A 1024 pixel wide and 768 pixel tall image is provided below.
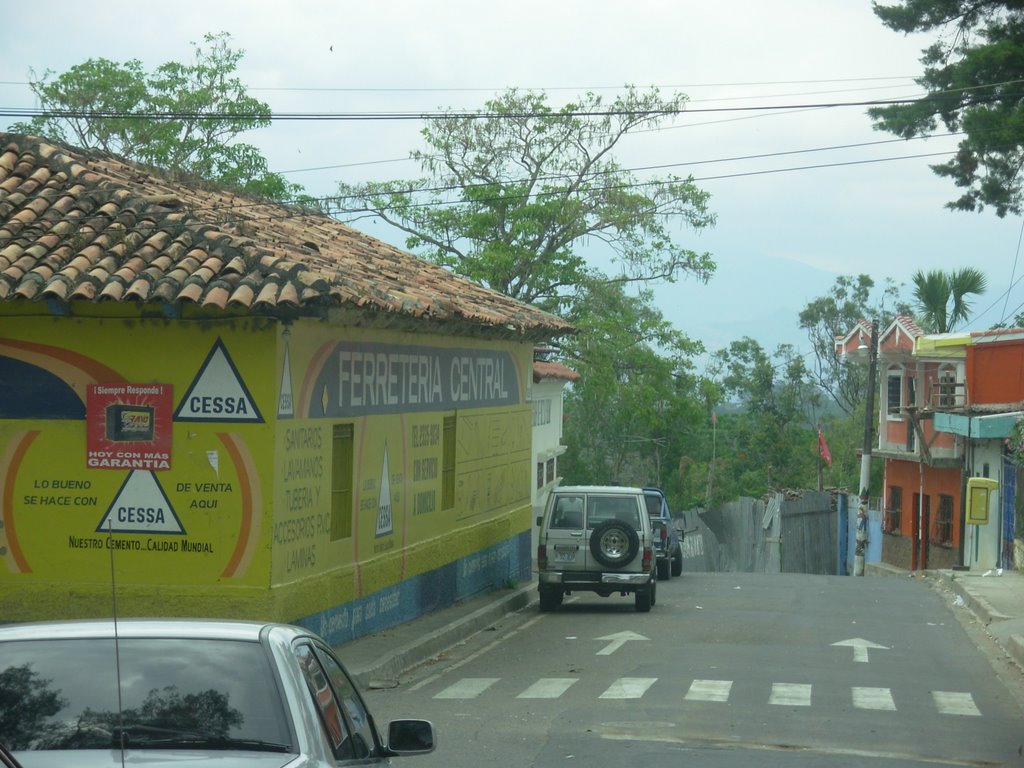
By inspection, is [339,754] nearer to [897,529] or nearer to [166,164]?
[166,164]

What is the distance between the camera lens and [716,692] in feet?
43.4

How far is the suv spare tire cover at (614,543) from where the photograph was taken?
67.7 feet

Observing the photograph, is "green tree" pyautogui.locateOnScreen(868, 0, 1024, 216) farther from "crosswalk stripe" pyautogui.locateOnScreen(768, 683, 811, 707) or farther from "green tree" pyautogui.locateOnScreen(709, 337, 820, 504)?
"green tree" pyautogui.locateOnScreen(709, 337, 820, 504)

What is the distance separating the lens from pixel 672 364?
3897 centimetres

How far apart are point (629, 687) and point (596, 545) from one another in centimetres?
714

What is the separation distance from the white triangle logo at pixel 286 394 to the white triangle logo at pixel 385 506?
127 inches

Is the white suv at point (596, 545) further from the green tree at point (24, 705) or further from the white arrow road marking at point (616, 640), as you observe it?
the green tree at point (24, 705)

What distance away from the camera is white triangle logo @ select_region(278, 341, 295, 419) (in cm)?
1349

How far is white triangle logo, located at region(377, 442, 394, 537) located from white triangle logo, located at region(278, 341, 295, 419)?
3218 millimetres

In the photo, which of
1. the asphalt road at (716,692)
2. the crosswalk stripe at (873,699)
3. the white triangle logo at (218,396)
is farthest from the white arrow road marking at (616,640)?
the white triangle logo at (218,396)

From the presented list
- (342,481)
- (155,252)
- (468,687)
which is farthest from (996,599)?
(155,252)

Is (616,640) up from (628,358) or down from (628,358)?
down

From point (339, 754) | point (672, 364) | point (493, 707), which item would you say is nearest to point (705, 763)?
point (493, 707)

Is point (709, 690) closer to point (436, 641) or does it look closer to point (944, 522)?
point (436, 641)
